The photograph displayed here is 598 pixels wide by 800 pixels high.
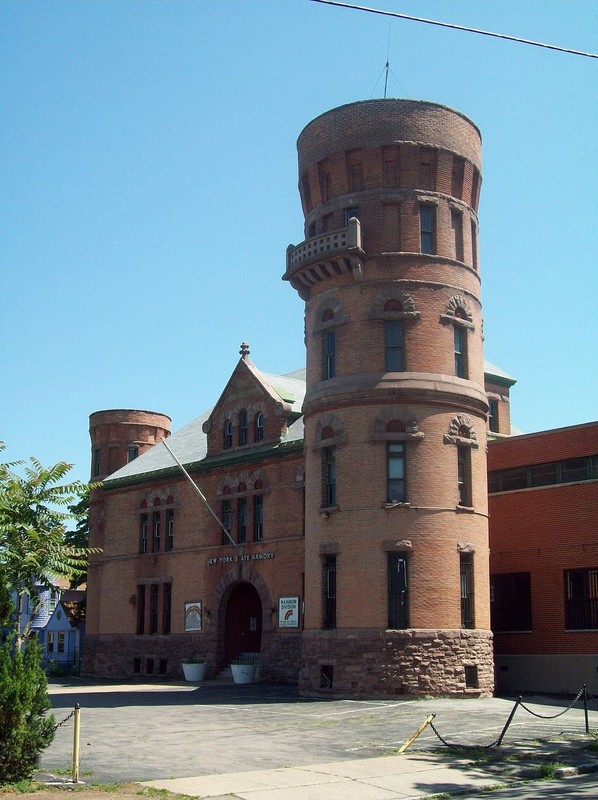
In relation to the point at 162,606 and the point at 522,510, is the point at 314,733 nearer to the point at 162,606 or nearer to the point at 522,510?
the point at 522,510

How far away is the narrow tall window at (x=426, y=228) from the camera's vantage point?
33.0m

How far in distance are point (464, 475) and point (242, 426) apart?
13.9 meters

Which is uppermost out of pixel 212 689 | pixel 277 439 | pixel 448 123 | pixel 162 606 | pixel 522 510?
pixel 448 123

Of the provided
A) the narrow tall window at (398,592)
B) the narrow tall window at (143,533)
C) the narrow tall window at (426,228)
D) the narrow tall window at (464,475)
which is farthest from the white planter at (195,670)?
the narrow tall window at (426,228)

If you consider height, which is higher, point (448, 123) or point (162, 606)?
point (448, 123)

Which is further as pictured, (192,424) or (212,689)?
(192,424)

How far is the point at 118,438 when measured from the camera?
5516cm

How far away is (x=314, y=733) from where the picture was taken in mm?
21094

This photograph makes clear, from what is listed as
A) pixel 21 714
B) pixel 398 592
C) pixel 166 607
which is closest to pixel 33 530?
pixel 21 714

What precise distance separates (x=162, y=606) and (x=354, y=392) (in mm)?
19238

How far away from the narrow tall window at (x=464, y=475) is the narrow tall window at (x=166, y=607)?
18.7m

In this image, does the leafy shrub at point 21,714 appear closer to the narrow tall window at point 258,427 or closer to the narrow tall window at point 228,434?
the narrow tall window at point 258,427

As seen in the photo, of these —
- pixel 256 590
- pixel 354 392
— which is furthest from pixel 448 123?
pixel 256 590

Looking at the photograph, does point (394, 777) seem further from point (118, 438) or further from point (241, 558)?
point (118, 438)
